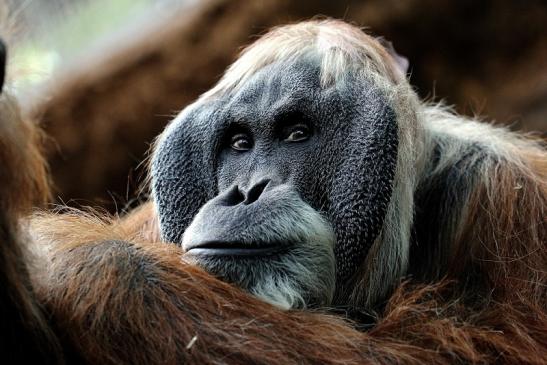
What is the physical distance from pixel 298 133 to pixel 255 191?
0.28 m

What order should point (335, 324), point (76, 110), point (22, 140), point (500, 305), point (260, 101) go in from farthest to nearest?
→ point (76, 110)
point (260, 101)
point (500, 305)
point (335, 324)
point (22, 140)

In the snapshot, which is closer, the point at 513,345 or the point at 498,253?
the point at 513,345

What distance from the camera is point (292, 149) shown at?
2.92 m

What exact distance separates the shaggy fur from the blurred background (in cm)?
286

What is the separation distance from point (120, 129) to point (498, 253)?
3.90 metres

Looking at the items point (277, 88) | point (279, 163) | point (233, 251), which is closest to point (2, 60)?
point (233, 251)

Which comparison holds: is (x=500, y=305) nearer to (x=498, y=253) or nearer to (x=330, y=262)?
(x=498, y=253)

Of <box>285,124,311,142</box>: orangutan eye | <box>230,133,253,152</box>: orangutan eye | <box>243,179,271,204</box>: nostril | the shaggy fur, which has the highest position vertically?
<box>285,124,311,142</box>: orangutan eye

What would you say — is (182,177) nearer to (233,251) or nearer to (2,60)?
(233,251)

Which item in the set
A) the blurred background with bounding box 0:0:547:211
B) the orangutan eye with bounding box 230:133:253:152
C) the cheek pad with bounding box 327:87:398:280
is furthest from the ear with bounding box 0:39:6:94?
the blurred background with bounding box 0:0:547:211

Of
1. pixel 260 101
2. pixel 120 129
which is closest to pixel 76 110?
pixel 120 129

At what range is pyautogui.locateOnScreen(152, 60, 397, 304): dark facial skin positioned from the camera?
2.72 meters

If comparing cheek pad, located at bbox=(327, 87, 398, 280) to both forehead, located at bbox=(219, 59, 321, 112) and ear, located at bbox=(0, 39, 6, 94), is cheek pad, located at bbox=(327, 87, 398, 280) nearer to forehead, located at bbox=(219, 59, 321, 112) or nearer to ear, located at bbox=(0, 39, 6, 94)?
forehead, located at bbox=(219, 59, 321, 112)

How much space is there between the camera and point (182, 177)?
3117 millimetres
